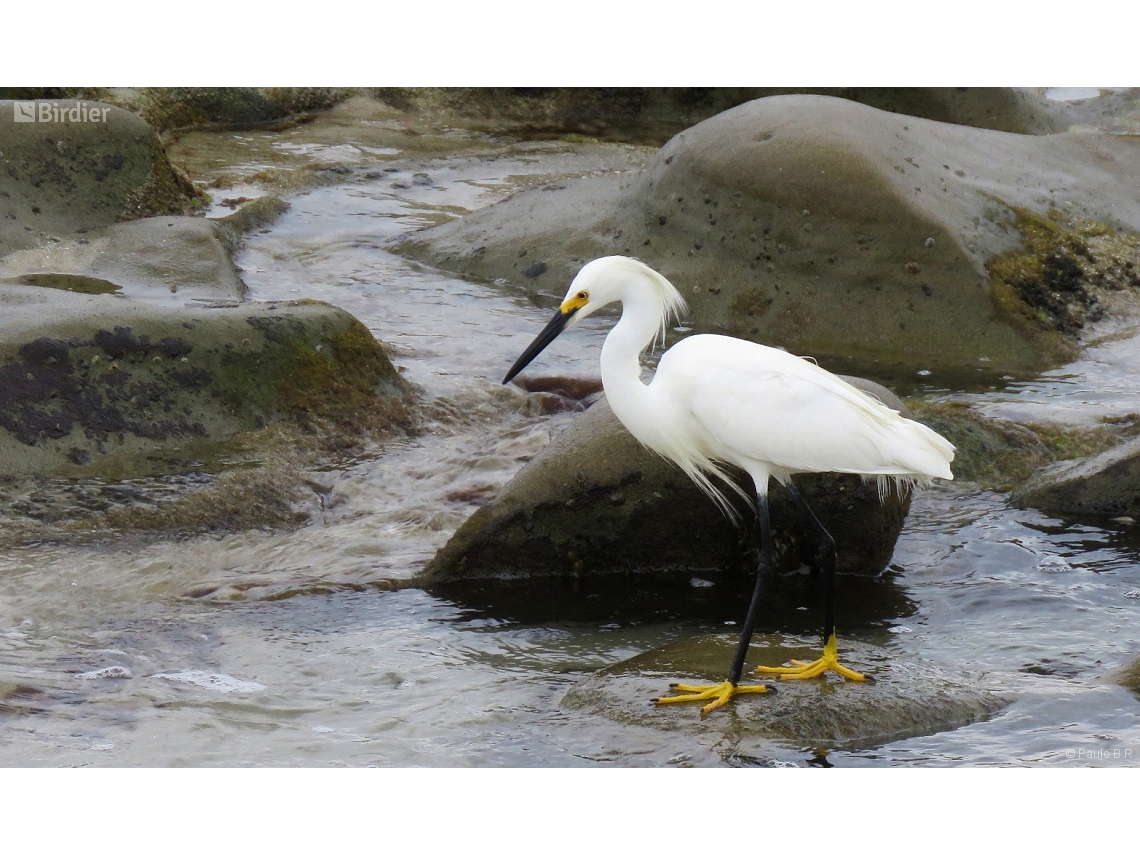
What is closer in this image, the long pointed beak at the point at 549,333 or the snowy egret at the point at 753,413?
the snowy egret at the point at 753,413

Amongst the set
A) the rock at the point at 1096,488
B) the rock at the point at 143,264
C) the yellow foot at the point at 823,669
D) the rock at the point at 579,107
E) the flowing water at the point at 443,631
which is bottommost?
the flowing water at the point at 443,631

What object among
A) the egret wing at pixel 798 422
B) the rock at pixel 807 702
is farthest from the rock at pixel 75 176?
the rock at pixel 807 702

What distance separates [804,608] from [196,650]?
264 centimetres

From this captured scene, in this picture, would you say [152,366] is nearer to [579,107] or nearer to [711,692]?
[711,692]

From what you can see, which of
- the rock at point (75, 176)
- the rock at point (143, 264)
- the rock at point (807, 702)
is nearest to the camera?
the rock at point (807, 702)

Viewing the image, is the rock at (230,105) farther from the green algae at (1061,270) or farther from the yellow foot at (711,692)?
the yellow foot at (711,692)

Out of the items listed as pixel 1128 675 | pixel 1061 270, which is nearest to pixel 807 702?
pixel 1128 675

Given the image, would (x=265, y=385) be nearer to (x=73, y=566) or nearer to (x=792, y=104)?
(x=73, y=566)

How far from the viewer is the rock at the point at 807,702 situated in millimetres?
4035

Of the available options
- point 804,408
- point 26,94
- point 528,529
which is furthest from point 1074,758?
→ point 26,94

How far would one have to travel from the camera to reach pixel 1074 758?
3924mm

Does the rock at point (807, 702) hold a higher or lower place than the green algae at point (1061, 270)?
lower

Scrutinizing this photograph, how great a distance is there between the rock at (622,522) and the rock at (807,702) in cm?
104

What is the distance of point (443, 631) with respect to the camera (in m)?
5.16
